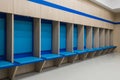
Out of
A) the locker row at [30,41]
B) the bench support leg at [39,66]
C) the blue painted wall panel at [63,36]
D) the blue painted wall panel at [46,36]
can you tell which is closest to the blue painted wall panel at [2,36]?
the locker row at [30,41]

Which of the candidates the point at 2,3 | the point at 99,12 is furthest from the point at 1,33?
the point at 99,12

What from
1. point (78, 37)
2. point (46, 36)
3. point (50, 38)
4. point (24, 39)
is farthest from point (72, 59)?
point (24, 39)

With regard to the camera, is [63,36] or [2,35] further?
[63,36]

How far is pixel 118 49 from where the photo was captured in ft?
35.8

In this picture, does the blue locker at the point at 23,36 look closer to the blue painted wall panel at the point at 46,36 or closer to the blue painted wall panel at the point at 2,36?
the blue painted wall panel at the point at 2,36

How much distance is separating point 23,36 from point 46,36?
42.2 inches

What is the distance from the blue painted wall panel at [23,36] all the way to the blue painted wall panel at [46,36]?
1.81ft

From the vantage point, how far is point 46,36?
531cm

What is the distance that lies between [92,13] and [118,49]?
4640 millimetres

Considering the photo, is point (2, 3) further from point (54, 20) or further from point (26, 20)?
point (54, 20)

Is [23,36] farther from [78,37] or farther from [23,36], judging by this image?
[78,37]

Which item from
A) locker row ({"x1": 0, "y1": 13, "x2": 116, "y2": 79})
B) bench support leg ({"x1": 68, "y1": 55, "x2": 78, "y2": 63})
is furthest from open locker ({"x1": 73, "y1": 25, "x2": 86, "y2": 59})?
bench support leg ({"x1": 68, "y1": 55, "x2": 78, "y2": 63})

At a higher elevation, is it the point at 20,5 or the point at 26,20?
the point at 20,5

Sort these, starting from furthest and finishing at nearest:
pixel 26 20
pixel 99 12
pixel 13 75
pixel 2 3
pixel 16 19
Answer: pixel 99 12 → pixel 26 20 → pixel 16 19 → pixel 13 75 → pixel 2 3
